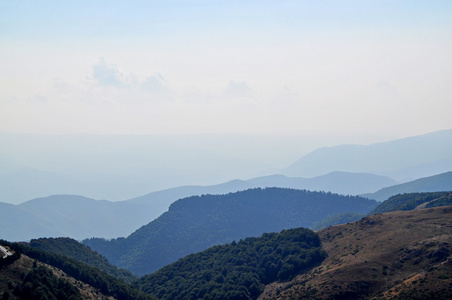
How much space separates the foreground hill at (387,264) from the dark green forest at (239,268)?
11.8 feet

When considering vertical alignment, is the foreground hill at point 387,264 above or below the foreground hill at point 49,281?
below

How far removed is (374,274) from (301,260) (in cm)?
2008

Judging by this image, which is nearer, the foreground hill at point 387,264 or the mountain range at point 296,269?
the foreground hill at point 387,264

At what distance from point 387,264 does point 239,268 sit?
34.8 metres

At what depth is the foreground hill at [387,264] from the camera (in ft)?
174

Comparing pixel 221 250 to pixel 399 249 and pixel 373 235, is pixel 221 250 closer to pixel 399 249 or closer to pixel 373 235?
pixel 373 235

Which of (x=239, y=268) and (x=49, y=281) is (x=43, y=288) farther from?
(x=239, y=268)

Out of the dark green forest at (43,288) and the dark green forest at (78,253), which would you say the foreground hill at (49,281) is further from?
the dark green forest at (78,253)

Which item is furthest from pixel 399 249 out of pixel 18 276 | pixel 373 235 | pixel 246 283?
pixel 18 276

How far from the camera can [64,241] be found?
131m

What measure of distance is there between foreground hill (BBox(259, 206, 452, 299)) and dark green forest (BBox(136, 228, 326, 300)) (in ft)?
11.8

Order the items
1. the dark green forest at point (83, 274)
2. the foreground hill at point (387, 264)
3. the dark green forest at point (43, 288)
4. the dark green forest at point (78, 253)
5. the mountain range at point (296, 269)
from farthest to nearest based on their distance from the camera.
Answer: the dark green forest at point (78, 253) → the dark green forest at point (83, 274) → the mountain range at point (296, 269) → the foreground hill at point (387, 264) → the dark green forest at point (43, 288)

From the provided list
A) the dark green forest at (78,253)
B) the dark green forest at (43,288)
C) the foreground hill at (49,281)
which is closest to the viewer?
the dark green forest at (43,288)

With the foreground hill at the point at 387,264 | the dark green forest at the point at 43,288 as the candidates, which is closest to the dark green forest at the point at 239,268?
the foreground hill at the point at 387,264
